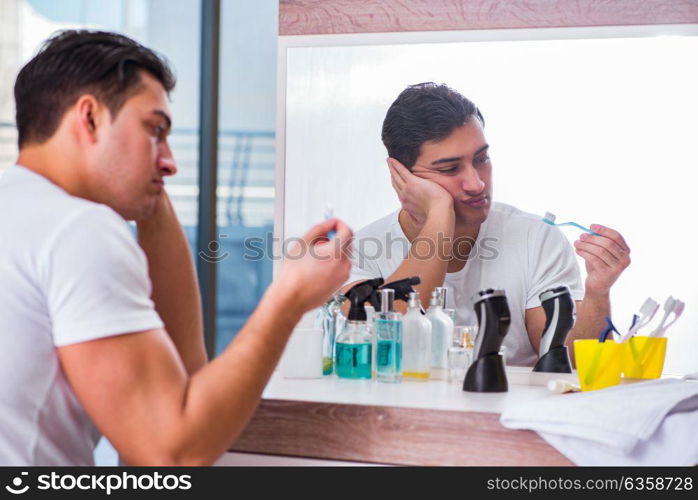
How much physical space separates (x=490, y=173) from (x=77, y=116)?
1.01 metres

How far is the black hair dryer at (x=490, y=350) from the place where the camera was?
150 cm

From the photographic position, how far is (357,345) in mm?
1615

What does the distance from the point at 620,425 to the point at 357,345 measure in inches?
23.9

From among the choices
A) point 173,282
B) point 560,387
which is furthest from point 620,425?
point 173,282

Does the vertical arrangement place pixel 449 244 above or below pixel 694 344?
above

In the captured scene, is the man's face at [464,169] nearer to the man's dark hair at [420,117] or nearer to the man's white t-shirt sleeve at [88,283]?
the man's dark hair at [420,117]

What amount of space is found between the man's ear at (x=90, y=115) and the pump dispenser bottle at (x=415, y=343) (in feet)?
2.69

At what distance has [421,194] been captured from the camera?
1773 mm

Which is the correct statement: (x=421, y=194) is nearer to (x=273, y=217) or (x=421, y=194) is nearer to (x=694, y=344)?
(x=273, y=217)

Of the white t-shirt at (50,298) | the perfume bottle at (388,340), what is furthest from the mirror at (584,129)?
the white t-shirt at (50,298)

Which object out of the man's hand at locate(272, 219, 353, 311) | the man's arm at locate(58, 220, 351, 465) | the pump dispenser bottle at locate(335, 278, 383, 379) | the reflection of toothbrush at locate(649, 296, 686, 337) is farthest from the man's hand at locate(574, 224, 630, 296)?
the man's arm at locate(58, 220, 351, 465)
